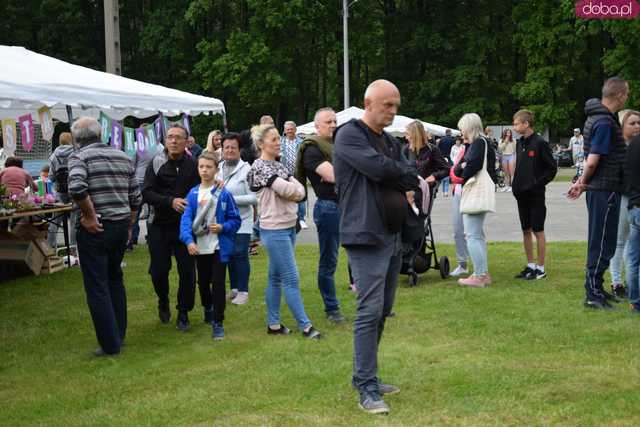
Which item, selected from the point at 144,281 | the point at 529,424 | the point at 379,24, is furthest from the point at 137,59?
the point at 529,424

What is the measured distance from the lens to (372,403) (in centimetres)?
500

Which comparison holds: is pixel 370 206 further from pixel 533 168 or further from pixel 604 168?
pixel 533 168

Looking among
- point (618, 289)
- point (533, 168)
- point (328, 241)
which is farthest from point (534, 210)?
point (328, 241)

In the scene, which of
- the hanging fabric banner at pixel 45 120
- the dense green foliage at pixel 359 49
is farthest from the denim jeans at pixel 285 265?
the dense green foliage at pixel 359 49

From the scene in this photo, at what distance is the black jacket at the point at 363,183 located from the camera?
4.80 meters

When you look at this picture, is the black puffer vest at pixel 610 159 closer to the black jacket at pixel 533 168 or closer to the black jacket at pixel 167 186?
the black jacket at pixel 533 168

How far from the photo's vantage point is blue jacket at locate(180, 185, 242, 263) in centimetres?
708

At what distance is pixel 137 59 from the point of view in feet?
149

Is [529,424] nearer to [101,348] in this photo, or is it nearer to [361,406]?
Answer: [361,406]

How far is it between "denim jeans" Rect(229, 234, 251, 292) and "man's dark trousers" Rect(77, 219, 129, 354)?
1891mm

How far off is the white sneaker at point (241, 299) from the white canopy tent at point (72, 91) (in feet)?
9.20

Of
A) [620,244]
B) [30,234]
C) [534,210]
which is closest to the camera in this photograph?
[620,244]

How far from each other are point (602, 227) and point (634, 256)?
366 millimetres

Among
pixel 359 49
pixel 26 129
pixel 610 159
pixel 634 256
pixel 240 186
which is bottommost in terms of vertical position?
pixel 634 256
